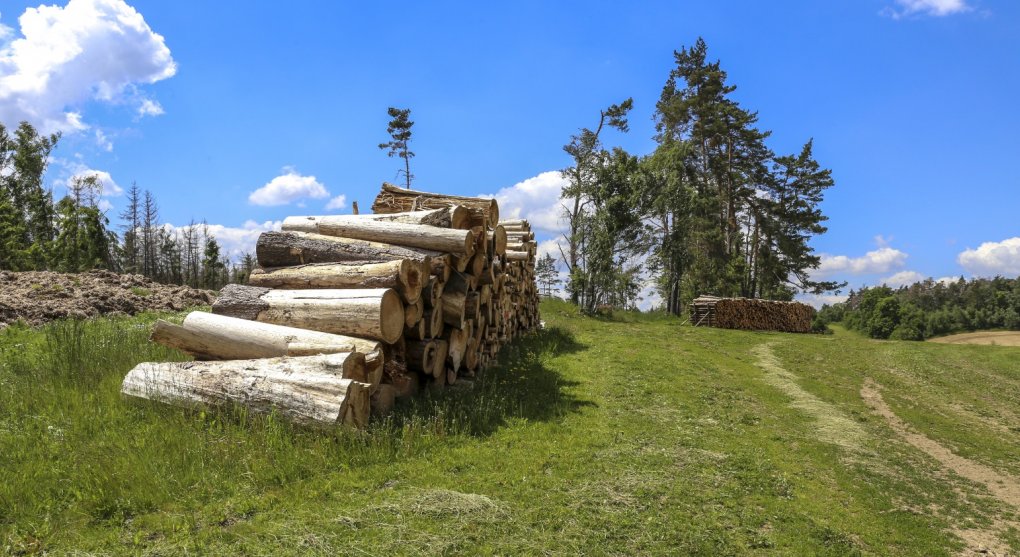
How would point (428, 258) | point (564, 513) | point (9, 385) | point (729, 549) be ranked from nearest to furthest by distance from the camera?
point (729, 549) < point (564, 513) < point (9, 385) < point (428, 258)

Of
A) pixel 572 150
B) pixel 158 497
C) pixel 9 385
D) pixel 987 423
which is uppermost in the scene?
pixel 572 150

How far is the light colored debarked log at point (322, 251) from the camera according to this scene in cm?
849

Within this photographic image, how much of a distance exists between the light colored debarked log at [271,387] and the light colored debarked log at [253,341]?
0.40m

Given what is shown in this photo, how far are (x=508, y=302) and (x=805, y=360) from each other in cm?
825

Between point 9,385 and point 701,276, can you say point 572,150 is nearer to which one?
point 701,276

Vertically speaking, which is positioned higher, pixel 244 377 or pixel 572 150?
pixel 572 150

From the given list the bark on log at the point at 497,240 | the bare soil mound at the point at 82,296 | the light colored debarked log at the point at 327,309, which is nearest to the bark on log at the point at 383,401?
the light colored debarked log at the point at 327,309

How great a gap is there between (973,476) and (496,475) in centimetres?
602

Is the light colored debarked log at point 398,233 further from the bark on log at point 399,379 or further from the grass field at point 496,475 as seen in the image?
the grass field at point 496,475

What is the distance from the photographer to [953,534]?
5297 millimetres

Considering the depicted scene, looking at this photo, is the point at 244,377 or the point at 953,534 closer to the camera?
the point at 953,534

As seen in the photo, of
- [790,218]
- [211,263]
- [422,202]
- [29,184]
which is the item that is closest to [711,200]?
[790,218]

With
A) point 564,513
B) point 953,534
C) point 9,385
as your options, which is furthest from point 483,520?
point 9,385

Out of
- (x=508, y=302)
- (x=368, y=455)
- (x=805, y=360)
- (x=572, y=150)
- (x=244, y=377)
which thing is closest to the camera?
(x=368, y=455)
